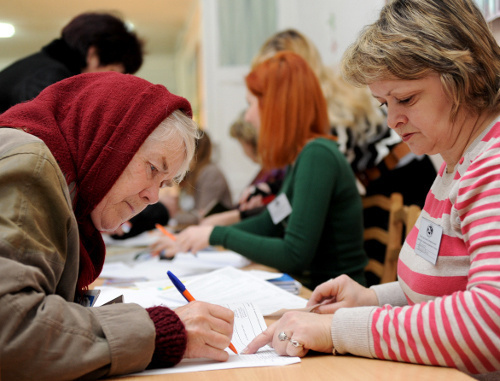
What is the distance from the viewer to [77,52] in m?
2.21

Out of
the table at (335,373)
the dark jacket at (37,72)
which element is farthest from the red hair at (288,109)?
the table at (335,373)

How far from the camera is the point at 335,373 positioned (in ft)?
2.78

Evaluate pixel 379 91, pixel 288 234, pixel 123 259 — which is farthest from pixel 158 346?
pixel 123 259

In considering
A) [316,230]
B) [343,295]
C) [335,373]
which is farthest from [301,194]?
[335,373]

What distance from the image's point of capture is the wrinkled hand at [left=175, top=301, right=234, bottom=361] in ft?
2.96

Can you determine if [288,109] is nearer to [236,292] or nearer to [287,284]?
[287,284]

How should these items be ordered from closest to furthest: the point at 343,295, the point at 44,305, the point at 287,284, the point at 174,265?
the point at 44,305
the point at 343,295
the point at 287,284
the point at 174,265

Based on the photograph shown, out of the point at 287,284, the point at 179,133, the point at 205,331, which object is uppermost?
the point at 179,133

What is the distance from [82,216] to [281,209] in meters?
1.14

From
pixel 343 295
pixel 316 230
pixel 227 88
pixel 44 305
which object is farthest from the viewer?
pixel 227 88

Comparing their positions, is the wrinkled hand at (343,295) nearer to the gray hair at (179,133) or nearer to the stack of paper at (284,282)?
the stack of paper at (284,282)

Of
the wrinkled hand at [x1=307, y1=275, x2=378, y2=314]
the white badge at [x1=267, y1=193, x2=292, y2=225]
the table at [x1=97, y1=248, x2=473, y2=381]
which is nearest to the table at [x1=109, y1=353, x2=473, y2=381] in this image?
the table at [x1=97, y1=248, x2=473, y2=381]

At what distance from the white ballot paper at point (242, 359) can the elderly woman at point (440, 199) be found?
0.10ft

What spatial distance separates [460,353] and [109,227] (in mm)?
690
